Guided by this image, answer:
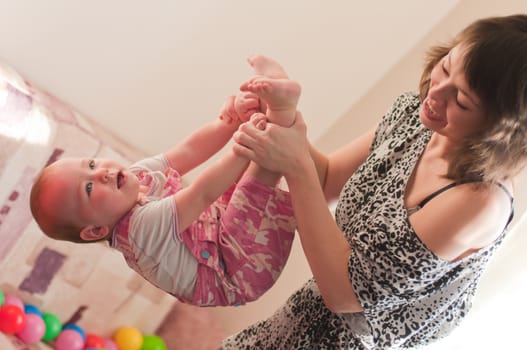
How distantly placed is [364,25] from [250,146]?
5.31ft

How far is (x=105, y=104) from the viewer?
245 centimetres

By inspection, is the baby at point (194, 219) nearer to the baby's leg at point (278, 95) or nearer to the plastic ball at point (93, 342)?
the baby's leg at point (278, 95)

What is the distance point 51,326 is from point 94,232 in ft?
3.76

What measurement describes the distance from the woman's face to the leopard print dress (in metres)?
0.11

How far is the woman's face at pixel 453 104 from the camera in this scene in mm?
1027

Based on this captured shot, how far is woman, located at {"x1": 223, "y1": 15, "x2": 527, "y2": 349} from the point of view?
102 cm

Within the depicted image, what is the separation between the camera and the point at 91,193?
122 centimetres

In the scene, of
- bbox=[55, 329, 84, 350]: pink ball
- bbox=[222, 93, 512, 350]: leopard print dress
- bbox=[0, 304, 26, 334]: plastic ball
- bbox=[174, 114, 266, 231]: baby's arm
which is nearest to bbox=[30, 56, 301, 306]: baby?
bbox=[174, 114, 266, 231]: baby's arm

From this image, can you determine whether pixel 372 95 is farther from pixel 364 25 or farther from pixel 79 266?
pixel 79 266

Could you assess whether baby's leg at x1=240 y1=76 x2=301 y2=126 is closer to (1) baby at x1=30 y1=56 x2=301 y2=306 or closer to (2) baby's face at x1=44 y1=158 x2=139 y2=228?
(1) baby at x1=30 y1=56 x2=301 y2=306

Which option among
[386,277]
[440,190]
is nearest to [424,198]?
[440,190]

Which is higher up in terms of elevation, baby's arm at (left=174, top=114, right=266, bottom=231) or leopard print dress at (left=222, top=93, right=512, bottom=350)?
baby's arm at (left=174, top=114, right=266, bottom=231)

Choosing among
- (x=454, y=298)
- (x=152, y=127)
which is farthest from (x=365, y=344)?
(x=152, y=127)

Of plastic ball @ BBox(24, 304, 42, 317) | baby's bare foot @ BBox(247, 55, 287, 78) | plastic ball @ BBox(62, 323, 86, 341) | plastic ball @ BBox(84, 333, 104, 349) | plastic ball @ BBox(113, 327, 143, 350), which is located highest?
baby's bare foot @ BBox(247, 55, 287, 78)
